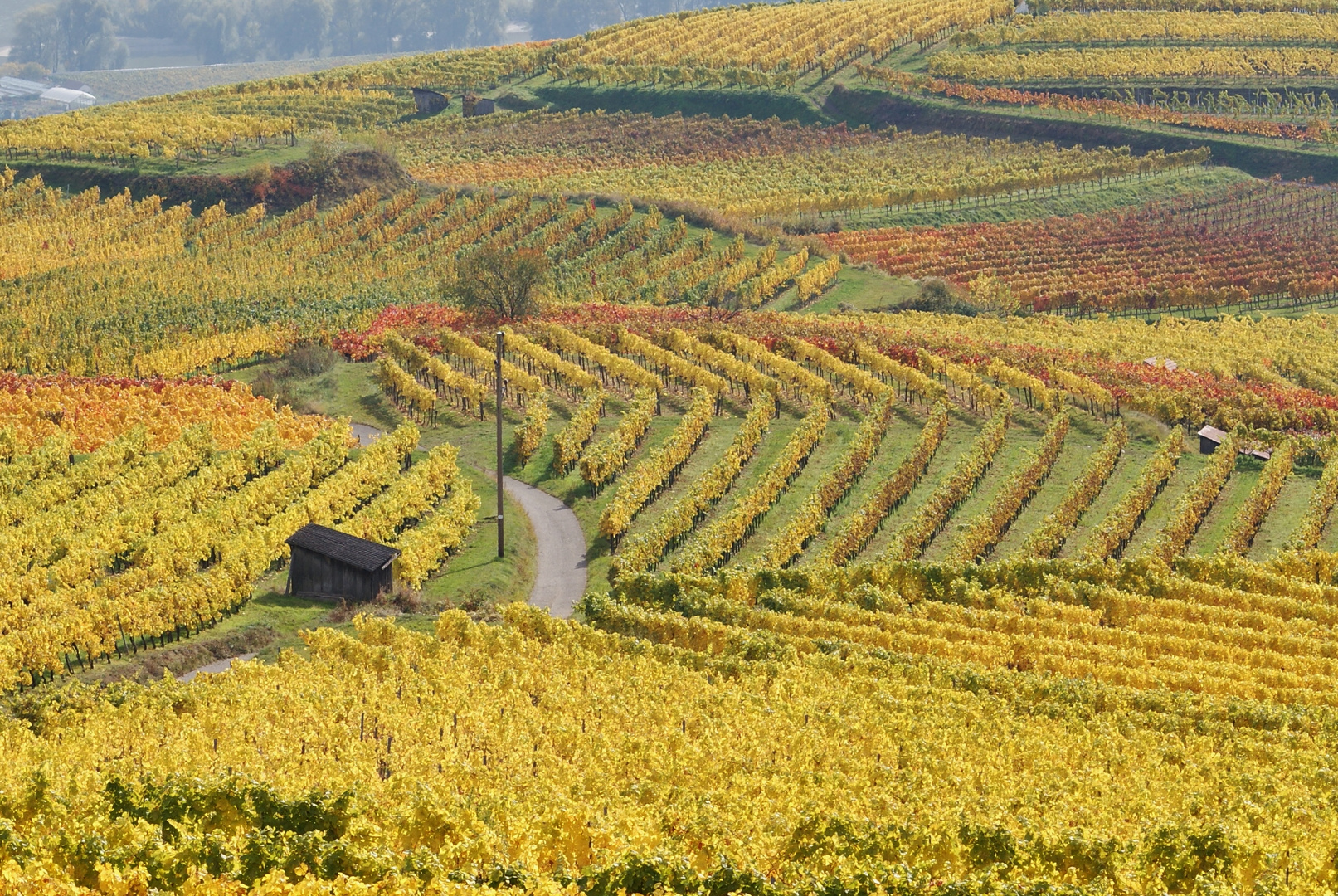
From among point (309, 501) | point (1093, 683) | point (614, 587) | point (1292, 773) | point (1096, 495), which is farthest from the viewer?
point (1096, 495)

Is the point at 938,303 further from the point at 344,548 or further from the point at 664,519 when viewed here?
the point at 344,548

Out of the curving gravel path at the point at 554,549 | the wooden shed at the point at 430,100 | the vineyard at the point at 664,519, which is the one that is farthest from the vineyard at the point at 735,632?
the wooden shed at the point at 430,100

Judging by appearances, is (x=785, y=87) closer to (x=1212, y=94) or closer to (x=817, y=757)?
(x=1212, y=94)

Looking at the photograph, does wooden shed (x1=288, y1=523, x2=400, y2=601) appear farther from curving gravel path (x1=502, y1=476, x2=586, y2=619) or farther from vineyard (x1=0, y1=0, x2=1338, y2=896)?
curving gravel path (x1=502, y1=476, x2=586, y2=619)

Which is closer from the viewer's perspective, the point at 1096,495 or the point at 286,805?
the point at 286,805

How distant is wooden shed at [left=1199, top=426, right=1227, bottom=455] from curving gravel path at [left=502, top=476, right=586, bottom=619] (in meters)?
30.4

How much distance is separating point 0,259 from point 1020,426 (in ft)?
238

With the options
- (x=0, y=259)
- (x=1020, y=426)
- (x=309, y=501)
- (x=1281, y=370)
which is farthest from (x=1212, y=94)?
(x=309, y=501)

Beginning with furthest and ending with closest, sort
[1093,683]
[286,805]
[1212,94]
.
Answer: [1212,94], [1093,683], [286,805]

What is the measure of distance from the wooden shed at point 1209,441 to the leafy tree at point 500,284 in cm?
4235

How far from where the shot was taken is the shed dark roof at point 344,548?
55062 millimetres

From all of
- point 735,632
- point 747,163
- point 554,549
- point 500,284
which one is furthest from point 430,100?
point 735,632

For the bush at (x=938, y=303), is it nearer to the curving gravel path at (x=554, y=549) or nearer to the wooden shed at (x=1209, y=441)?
the wooden shed at (x=1209, y=441)

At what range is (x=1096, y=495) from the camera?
2611 inches
